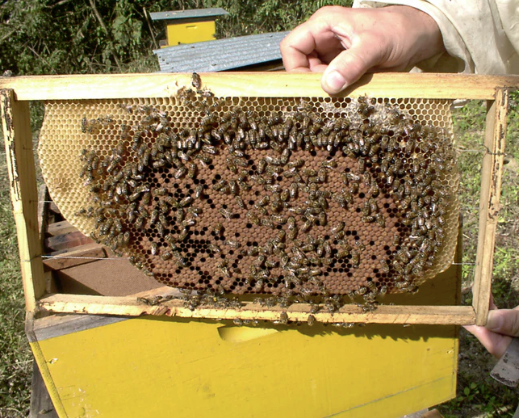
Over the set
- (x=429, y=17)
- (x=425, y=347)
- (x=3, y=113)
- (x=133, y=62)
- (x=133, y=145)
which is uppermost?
(x=133, y=62)

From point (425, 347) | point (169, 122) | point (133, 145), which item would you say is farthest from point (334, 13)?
point (425, 347)

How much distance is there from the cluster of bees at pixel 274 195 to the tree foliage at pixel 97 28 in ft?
36.3

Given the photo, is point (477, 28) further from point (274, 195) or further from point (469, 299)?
point (469, 299)

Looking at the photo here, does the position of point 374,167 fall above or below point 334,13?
below

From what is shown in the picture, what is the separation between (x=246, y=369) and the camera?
107 inches

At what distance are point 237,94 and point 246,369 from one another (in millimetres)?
1877

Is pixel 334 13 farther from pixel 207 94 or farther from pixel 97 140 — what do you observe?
pixel 97 140

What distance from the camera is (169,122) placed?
7.25 ft

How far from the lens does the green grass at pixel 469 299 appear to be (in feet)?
13.5

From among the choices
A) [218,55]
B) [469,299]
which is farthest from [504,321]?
[218,55]

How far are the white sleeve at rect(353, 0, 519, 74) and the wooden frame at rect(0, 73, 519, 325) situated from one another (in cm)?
83

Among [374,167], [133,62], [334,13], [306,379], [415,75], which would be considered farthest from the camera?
[133,62]

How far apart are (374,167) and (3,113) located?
2.11m

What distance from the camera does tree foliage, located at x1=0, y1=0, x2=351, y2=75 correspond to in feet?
37.7
